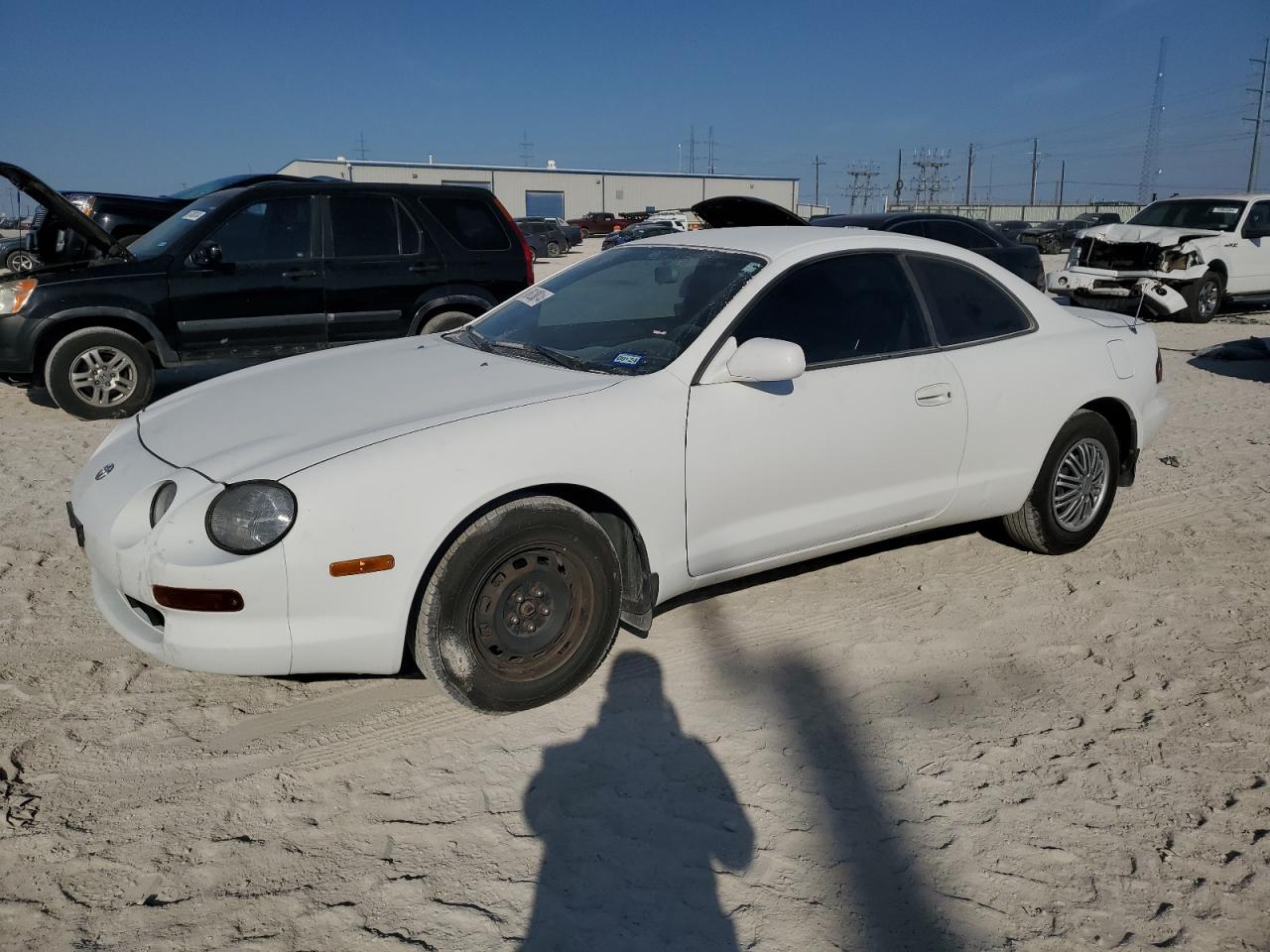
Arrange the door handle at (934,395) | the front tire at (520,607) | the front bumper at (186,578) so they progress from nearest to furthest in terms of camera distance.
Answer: the front bumper at (186,578), the front tire at (520,607), the door handle at (934,395)

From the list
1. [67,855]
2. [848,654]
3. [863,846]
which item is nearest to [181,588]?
[67,855]

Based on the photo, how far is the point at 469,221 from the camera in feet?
27.3

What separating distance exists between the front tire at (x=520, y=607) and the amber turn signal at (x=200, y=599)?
0.55 meters

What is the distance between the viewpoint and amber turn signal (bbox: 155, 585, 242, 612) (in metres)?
2.82

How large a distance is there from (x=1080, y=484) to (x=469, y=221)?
18.1 feet

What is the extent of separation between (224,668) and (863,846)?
6.30 feet

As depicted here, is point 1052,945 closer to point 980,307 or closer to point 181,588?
point 181,588

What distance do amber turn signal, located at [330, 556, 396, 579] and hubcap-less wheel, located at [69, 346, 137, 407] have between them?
568cm

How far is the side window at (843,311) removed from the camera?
3.78 m

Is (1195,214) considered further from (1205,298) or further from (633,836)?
(633,836)

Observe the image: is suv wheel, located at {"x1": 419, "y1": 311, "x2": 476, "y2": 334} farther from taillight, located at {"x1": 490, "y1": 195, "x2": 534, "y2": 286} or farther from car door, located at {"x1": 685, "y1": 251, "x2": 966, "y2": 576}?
car door, located at {"x1": 685, "y1": 251, "x2": 966, "y2": 576}

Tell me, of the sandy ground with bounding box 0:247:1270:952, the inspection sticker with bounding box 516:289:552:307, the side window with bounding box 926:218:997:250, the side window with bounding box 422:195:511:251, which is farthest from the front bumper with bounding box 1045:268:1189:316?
the inspection sticker with bounding box 516:289:552:307

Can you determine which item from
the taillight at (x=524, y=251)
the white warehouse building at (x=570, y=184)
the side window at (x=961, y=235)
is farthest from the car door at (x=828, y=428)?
the white warehouse building at (x=570, y=184)

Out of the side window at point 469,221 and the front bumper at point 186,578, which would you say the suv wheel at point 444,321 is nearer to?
the side window at point 469,221
